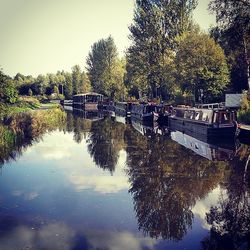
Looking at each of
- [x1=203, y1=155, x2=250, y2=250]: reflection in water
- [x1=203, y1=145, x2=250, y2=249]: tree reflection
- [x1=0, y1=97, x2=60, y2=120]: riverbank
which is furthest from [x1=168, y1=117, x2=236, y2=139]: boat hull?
[x1=0, y1=97, x2=60, y2=120]: riverbank

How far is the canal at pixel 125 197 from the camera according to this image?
29.5 ft

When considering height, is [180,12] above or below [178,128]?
above

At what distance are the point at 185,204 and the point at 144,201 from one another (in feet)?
4.61

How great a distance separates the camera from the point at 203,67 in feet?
136

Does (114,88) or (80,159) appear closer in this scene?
(80,159)

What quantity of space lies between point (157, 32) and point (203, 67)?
1453 cm

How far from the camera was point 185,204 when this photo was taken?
38.5ft

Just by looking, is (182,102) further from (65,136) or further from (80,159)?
(80,159)

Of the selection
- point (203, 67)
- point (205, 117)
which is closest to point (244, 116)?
point (205, 117)

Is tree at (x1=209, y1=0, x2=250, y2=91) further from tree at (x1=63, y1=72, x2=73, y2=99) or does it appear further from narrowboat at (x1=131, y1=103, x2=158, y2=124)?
tree at (x1=63, y1=72, x2=73, y2=99)

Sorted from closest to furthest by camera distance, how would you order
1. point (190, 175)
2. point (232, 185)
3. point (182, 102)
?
point (232, 185) → point (190, 175) → point (182, 102)

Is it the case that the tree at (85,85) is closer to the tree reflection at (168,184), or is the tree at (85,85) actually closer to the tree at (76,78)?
the tree at (76,78)

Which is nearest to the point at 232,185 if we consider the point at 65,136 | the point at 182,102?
Result: the point at 65,136

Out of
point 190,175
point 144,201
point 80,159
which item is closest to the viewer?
point 144,201
